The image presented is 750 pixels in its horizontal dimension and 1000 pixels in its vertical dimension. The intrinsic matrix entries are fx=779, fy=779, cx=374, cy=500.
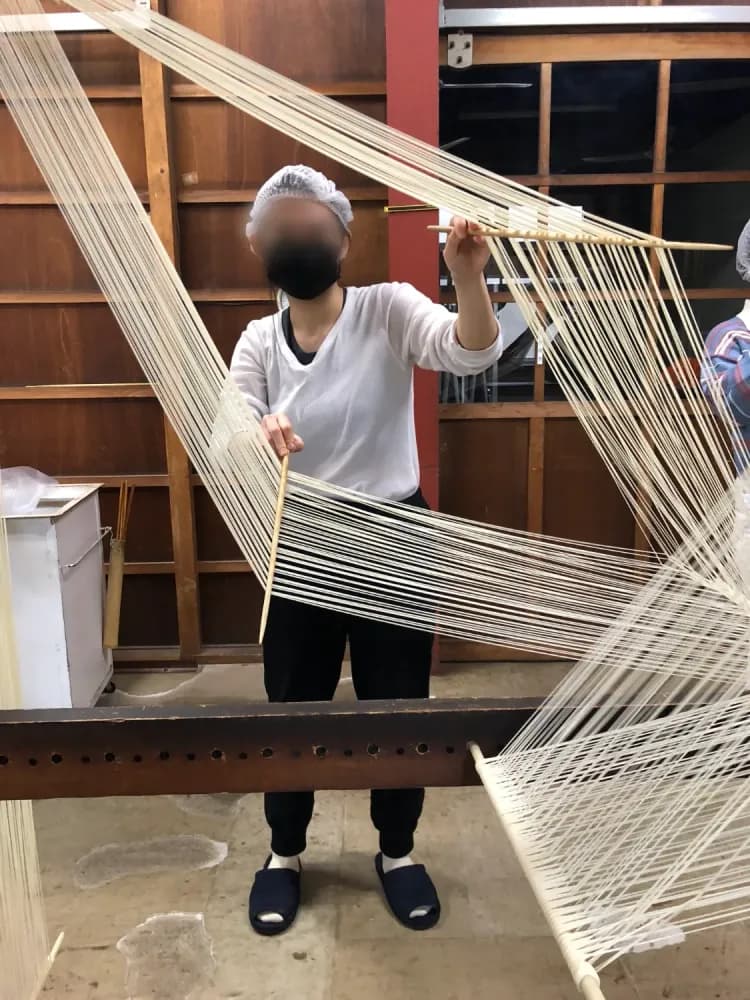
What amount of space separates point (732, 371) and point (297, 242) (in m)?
0.68

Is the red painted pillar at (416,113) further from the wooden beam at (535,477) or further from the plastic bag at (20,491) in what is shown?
the plastic bag at (20,491)

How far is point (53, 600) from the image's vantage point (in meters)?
1.93

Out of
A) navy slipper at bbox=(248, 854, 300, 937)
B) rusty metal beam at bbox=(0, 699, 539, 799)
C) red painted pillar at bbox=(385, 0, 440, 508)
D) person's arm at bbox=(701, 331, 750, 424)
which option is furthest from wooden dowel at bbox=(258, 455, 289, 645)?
red painted pillar at bbox=(385, 0, 440, 508)

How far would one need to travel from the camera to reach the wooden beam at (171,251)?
211 centimetres

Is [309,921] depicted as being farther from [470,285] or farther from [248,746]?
[470,285]

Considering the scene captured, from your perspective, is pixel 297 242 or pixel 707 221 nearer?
pixel 297 242

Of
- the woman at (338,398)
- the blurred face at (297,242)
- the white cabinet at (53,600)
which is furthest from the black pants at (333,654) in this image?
the white cabinet at (53,600)

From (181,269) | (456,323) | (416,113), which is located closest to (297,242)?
(456,323)

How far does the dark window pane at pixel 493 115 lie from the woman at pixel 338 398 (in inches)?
49.7

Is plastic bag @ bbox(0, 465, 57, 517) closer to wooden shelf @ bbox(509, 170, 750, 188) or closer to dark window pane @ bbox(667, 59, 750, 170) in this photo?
wooden shelf @ bbox(509, 170, 750, 188)

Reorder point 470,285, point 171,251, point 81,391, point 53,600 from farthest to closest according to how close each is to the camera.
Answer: point 81,391 → point 171,251 → point 53,600 → point 470,285

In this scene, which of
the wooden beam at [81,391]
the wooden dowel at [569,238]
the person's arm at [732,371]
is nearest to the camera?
the wooden dowel at [569,238]

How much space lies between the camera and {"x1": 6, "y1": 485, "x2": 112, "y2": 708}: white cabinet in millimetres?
1907

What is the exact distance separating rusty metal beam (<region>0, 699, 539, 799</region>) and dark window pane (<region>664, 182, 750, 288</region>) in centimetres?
177
